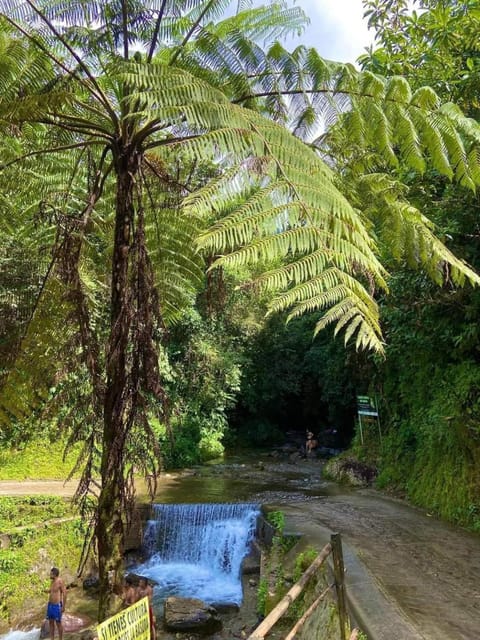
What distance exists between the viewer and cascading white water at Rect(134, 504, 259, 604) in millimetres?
8000

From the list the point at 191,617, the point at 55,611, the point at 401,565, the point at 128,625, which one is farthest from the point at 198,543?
the point at 128,625

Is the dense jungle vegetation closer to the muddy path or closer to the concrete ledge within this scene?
the muddy path

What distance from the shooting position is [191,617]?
6.14 metres

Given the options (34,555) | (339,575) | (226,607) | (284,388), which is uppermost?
(284,388)

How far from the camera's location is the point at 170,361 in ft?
46.7

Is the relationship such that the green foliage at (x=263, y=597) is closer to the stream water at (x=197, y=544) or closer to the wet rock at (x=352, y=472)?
the stream water at (x=197, y=544)

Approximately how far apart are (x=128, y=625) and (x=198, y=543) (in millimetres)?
7201

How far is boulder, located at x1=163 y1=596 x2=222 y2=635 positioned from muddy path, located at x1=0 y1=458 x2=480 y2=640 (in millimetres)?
1470

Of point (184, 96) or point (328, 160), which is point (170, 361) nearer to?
point (328, 160)

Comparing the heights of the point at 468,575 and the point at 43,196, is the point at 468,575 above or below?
below

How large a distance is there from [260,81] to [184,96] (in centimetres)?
105

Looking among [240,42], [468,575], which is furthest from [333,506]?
[240,42]

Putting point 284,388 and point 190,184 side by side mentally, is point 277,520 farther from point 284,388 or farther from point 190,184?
point 284,388

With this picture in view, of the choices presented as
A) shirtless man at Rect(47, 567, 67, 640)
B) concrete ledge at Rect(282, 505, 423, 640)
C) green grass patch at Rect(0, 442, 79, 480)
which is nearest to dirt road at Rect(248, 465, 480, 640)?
concrete ledge at Rect(282, 505, 423, 640)
